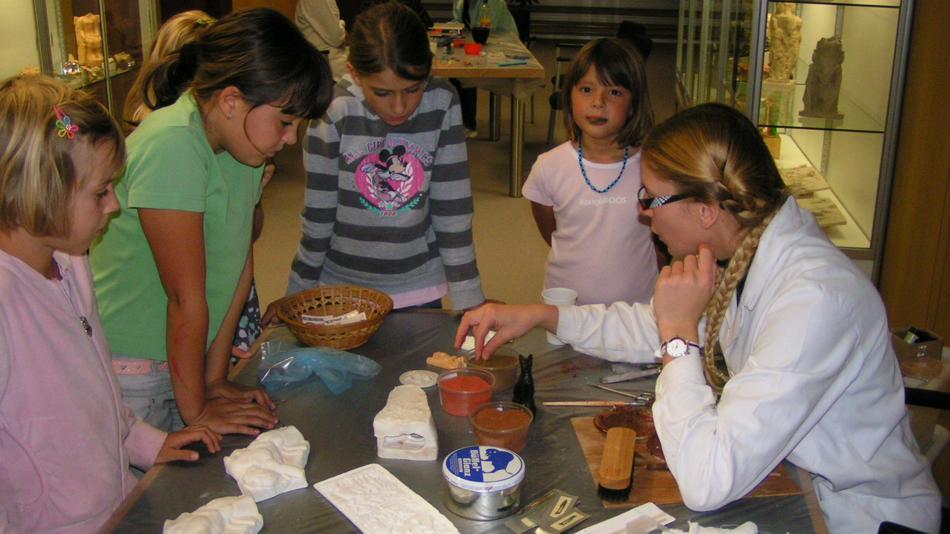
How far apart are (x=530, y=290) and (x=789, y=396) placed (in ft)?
10.5

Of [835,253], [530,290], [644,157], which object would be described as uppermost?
[644,157]

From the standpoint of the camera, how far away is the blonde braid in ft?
5.50

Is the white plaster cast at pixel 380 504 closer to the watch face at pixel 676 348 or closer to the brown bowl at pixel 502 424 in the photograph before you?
the brown bowl at pixel 502 424

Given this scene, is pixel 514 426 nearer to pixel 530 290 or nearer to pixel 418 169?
pixel 418 169

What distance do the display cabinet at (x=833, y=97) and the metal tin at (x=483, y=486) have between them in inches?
108

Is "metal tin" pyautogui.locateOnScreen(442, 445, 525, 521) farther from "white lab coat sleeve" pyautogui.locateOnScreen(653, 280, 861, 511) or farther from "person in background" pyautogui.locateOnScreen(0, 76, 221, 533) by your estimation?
"person in background" pyautogui.locateOnScreen(0, 76, 221, 533)

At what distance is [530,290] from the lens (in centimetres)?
462

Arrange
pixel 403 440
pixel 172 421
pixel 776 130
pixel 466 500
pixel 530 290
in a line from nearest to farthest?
pixel 466 500
pixel 403 440
pixel 172 421
pixel 776 130
pixel 530 290

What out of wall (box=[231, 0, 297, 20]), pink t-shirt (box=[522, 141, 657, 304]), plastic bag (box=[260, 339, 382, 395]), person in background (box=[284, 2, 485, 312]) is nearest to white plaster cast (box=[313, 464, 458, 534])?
plastic bag (box=[260, 339, 382, 395])

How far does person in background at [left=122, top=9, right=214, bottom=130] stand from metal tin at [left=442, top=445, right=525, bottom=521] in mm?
1137

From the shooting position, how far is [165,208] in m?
1.71

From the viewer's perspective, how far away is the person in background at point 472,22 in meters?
7.41

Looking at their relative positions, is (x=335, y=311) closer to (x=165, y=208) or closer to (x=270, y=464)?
(x=165, y=208)

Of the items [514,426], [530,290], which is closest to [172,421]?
[514,426]
